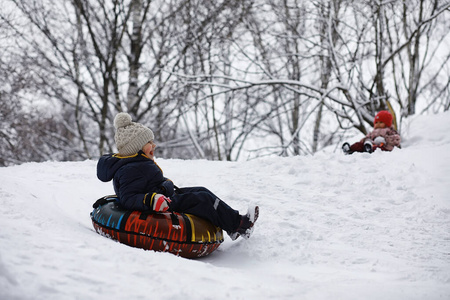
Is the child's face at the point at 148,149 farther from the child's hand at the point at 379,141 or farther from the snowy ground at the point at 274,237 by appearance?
the child's hand at the point at 379,141

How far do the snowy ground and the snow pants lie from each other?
27cm

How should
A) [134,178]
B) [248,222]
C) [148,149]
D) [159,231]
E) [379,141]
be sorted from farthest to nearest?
[379,141], [148,149], [248,222], [134,178], [159,231]

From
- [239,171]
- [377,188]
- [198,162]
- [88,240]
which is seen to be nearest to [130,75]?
[198,162]

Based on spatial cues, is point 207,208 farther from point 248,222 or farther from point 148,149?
point 148,149

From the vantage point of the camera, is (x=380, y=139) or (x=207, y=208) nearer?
(x=207, y=208)

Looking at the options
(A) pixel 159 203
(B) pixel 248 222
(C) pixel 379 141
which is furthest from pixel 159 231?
(C) pixel 379 141

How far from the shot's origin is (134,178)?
3.06 metres

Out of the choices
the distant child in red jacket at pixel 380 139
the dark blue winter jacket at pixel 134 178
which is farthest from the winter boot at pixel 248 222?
the distant child in red jacket at pixel 380 139

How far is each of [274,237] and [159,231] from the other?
3.51ft

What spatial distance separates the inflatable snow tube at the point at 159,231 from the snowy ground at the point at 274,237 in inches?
5.7

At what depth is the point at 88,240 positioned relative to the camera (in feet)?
7.99

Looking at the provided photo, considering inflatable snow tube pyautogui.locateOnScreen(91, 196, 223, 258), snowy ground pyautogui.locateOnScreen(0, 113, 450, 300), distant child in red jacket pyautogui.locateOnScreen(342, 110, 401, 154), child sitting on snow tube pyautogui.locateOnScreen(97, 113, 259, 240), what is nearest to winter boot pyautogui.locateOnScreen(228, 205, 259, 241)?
child sitting on snow tube pyautogui.locateOnScreen(97, 113, 259, 240)

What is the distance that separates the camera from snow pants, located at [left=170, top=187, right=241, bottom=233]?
10.3ft

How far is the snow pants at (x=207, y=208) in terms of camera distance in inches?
124
